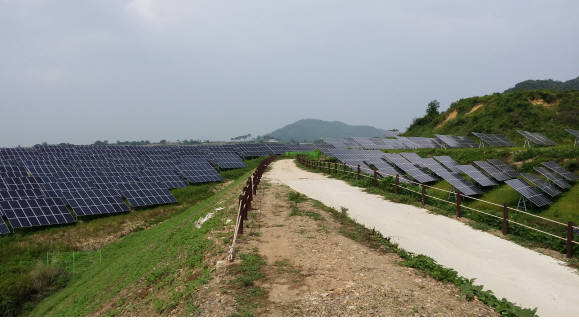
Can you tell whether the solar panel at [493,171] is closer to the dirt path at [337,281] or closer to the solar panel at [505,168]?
the solar panel at [505,168]

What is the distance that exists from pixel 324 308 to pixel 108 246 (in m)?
19.1

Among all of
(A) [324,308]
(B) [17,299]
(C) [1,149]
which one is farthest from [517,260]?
(C) [1,149]

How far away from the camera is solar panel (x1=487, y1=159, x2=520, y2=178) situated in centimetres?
2731

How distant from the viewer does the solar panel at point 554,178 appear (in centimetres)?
2320

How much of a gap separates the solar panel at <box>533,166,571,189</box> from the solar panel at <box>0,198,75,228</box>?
34.5 metres

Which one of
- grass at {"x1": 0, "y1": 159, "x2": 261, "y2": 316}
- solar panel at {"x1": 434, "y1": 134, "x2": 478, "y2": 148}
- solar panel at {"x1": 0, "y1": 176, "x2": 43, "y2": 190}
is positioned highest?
solar panel at {"x1": 434, "y1": 134, "x2": 478, "y2": 148}

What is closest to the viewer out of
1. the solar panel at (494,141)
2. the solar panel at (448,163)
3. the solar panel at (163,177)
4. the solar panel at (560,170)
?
the solar panel at (560,170)

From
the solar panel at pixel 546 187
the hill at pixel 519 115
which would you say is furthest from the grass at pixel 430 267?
the hill at pixel 519 115

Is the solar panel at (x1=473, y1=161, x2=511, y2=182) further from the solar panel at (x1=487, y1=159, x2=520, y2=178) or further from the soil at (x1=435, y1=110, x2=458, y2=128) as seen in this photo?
the soil at (x1=435, y1=110, x2=458, y2=128)

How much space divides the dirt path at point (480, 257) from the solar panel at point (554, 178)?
13247mm

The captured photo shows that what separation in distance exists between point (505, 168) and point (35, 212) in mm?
36966

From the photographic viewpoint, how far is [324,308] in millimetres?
6766

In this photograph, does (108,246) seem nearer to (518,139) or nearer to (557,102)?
(518,139)

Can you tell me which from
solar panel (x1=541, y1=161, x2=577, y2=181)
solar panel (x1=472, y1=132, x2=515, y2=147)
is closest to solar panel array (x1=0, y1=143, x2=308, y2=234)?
solar panel (x1=541, y1=161, x2=577, y2=181)
